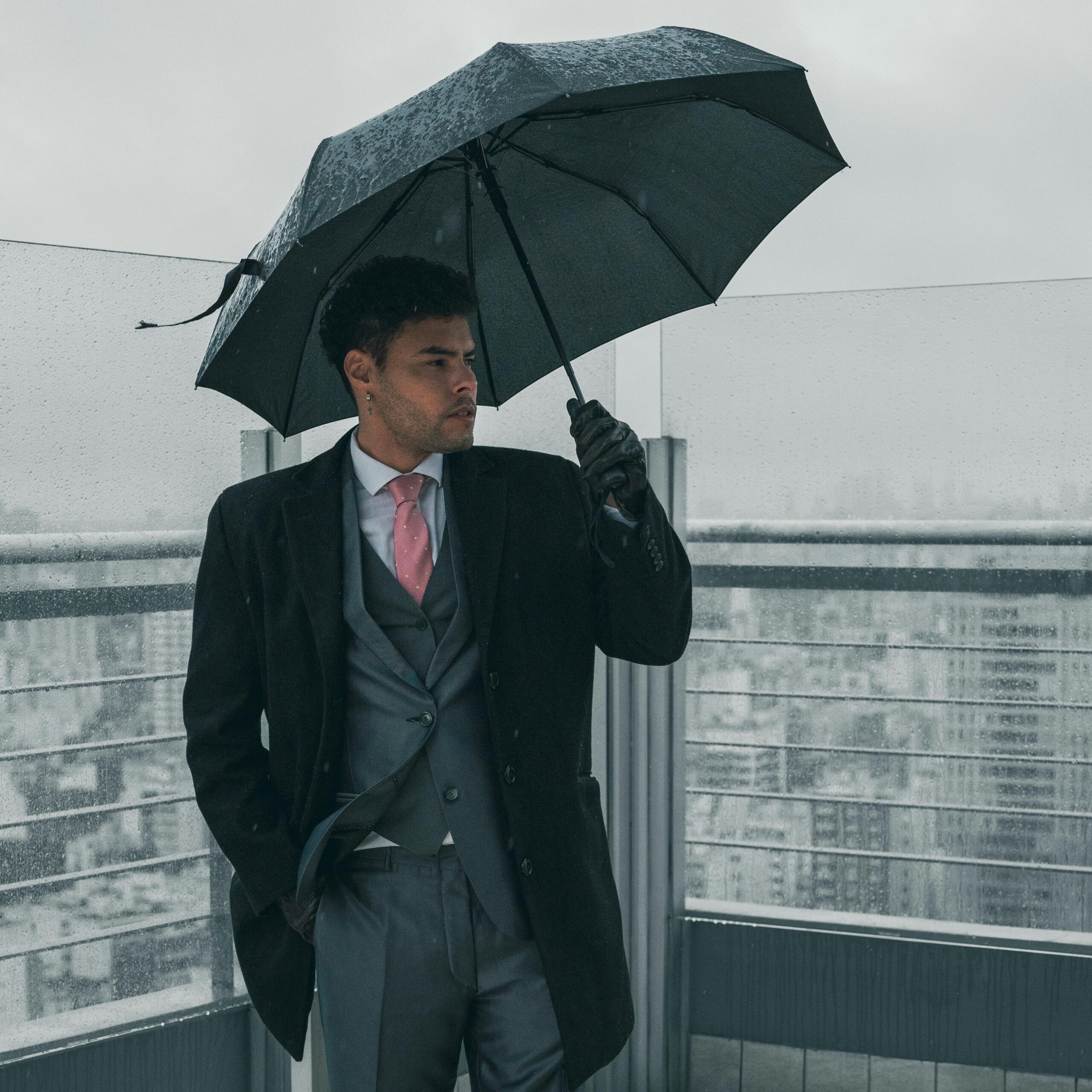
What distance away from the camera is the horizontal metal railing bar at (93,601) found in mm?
2867

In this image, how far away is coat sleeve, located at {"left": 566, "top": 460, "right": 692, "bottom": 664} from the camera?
75.6 inches

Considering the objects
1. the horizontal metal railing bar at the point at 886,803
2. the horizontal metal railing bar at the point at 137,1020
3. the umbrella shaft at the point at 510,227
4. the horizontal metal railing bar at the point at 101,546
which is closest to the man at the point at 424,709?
the umbrella shaft at the point at 510,227

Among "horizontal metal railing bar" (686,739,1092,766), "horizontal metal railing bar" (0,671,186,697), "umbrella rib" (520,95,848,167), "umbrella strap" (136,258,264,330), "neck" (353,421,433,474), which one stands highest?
"umbrella rib" (520,95,848,167)

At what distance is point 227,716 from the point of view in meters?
2.08

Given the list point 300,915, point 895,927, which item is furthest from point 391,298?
point 895,927

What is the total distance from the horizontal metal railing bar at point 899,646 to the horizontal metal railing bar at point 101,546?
1456 millimetres

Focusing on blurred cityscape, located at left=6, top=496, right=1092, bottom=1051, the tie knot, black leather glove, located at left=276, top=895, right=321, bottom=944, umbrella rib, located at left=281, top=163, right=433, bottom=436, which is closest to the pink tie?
the tie knot

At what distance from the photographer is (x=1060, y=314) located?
11.2ft

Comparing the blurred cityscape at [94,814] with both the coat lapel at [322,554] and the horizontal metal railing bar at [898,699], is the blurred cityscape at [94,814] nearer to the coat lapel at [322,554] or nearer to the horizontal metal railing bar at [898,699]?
the coat lapel at [322,554]

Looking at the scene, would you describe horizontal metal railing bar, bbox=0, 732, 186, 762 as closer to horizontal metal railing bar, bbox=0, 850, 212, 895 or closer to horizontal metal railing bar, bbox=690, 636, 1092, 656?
horizontal metal railing bar, bbox=0, 850, 212, 895

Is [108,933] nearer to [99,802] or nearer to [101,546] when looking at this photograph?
[99,802]

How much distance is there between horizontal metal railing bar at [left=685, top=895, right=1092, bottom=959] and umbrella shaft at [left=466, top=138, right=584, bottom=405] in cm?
211

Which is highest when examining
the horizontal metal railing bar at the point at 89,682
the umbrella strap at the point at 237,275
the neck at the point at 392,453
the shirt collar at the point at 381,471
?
the umbrella strap at the point at 237,275

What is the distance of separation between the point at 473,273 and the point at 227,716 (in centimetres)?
88
